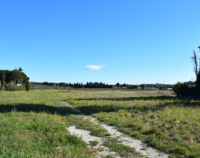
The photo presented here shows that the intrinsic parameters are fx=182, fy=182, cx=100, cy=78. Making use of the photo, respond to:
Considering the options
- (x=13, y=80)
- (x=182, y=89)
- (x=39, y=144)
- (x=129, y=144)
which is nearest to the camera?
(x=39, y=144)

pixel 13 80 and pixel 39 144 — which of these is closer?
pixel 39 144

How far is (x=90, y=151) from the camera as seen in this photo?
18.5ft

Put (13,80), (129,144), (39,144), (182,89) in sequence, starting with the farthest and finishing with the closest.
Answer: (13,80)
(182,89)
(129,144)
(39,144)

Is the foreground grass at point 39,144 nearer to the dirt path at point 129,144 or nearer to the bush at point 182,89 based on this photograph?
the dirt path at point 129,144

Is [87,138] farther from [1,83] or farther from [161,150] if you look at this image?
[1,83]

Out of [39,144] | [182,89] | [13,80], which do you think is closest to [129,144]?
[39,144]

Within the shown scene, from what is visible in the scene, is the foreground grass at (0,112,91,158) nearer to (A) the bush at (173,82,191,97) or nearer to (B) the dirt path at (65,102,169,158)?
(B) the dirt path at (65,102,169,158)

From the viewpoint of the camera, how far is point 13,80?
63.7m

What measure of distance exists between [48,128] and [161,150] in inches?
192

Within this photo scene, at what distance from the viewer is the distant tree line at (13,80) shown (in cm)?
5662

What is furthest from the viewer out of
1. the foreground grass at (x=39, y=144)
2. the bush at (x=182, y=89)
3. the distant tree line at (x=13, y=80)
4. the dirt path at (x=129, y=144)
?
the distant tree line at (x=13, y=80)

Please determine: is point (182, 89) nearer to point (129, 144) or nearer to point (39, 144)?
point (129, 144)

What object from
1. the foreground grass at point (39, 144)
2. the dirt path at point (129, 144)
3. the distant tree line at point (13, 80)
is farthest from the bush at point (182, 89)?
the distant tree line at point (13, 80)

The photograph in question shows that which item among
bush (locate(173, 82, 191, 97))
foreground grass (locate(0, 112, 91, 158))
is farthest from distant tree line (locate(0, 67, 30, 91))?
foreground grass (locate(0, 112, 91, 158))
